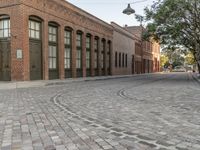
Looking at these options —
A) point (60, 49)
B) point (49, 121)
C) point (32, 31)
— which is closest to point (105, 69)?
point (60, 49)

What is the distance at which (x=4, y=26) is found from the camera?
75.5 feet

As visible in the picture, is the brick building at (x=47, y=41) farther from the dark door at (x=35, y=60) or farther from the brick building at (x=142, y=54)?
the brick building at (x=142, y=54)

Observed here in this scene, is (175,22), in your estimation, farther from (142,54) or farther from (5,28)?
(142,54)

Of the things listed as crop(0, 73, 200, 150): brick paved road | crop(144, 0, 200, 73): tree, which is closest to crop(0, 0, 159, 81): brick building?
crop(144, 0, 200, 73): tree

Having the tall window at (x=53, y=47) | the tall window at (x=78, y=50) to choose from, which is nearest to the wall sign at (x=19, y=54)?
the tall window at (x=53, y=47)

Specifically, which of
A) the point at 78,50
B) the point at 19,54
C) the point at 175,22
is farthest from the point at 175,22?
the point at 19,54

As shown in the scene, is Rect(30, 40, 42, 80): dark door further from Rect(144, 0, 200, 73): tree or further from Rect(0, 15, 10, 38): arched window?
Rect(144, 0, 200, 73): tree

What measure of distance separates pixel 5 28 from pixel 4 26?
0.18 metres

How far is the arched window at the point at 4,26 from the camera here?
74.9ft

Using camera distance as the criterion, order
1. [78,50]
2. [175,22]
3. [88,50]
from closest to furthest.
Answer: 1. [175,22]
2. [78,50]
3. [88,50]

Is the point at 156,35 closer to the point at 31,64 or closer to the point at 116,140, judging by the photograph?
the point at 31,64

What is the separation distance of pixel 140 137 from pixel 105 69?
112 ft

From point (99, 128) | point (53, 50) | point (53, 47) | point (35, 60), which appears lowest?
Answer: point (99, 128)

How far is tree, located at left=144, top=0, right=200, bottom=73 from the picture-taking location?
27.0 m
